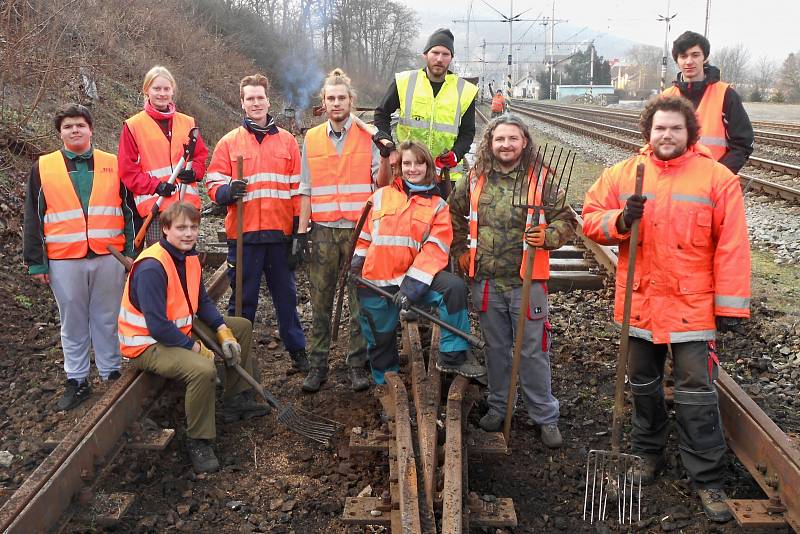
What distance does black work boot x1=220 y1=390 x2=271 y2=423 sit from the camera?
5.00 m

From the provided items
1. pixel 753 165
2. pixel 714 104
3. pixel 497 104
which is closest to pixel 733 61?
pixel 497 104

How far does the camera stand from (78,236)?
505 cm

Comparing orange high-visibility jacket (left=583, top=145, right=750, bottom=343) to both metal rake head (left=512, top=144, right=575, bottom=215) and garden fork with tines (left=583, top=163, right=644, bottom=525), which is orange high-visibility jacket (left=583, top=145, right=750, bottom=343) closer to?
garden fork with tines (left=583, top=163, right=644, bottom=525)

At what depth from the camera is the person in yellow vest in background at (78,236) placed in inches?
197

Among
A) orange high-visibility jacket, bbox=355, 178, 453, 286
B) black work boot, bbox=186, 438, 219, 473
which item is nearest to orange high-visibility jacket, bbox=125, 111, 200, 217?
orange high-visibility jacket, bbox=355, 178, 453, 286

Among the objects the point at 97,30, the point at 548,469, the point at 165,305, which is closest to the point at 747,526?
the point at 548,469

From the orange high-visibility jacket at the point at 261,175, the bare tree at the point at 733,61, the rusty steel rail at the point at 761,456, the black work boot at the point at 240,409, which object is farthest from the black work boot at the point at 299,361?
the bare tree at the point at 733,61

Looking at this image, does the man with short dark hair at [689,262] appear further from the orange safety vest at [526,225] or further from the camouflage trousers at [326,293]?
the camouflage trousers at [326,293]

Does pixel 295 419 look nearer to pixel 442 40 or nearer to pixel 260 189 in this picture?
pixel 260 189

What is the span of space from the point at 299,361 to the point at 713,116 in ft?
12.1

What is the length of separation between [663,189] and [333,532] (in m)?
2.57

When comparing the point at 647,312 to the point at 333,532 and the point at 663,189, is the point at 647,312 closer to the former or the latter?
the point at 663,189

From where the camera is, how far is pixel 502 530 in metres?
3.63

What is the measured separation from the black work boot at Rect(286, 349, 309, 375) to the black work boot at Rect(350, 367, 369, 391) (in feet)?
1.89
